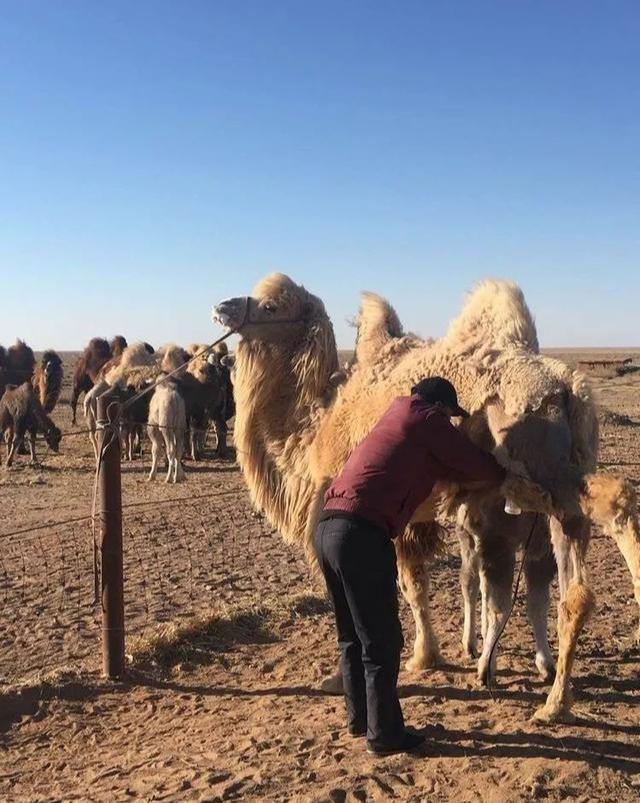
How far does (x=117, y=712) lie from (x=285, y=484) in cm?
174

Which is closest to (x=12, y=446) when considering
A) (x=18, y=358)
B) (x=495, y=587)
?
(x=18, y=358)

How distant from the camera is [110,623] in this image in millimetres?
5676

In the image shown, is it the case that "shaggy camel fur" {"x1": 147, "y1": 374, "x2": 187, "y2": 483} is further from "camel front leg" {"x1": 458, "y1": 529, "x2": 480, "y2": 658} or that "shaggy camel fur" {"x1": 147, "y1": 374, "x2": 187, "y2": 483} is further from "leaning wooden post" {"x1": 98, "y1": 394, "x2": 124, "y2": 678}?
"camel front leg" {"x1": 458, "y1": 529, "x2": 480, "y2": 658}

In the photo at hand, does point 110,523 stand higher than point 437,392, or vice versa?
point 437,392

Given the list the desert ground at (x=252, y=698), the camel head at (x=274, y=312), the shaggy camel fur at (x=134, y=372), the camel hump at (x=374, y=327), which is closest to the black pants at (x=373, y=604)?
the desert ground at (x=252, y=698)

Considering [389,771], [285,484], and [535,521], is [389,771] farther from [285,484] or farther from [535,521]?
[285,484]

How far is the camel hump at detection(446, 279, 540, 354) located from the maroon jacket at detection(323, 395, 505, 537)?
893 mm

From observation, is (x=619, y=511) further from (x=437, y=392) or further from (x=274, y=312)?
(x=274, y=312)

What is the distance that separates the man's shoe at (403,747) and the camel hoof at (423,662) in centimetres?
142

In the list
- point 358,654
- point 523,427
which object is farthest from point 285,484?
point 523,427

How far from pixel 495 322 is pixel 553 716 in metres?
2.21

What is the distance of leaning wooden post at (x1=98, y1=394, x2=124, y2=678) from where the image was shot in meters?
5.72

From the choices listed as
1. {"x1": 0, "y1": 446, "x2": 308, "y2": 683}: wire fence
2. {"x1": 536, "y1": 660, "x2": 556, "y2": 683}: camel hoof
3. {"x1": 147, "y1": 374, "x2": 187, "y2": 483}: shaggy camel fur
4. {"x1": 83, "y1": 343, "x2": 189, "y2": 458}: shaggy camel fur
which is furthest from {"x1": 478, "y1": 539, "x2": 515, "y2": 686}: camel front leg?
{"x1": 83, "y1": 343, "x2": 189, "y2": 458}: shaggy camel fur

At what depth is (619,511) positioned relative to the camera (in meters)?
4.12
